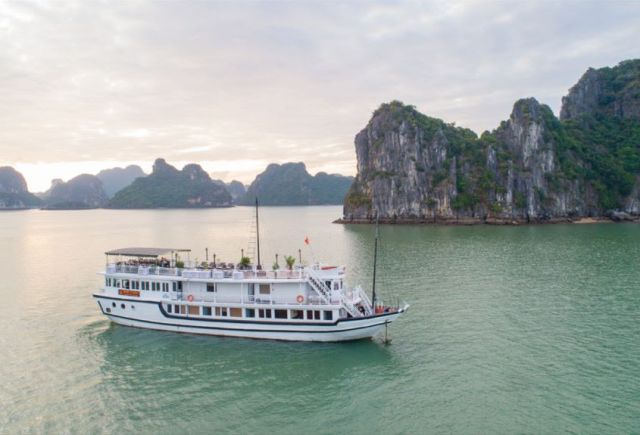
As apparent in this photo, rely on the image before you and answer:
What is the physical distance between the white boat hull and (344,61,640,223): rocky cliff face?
101 m

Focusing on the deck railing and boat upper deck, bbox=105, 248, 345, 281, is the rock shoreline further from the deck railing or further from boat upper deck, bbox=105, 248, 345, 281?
the deck railing

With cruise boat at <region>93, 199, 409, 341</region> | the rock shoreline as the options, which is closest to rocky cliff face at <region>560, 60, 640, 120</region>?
the rock shoreline

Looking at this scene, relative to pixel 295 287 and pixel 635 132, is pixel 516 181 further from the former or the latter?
pixel 295 287

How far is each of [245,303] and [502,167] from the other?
120m

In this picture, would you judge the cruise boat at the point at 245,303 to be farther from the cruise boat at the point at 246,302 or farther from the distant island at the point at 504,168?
the distant island at the point at 504,168

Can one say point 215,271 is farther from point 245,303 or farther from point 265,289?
point 265,289

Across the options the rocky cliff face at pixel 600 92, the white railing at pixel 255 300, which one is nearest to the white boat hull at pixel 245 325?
the white railing at pixel 255 300

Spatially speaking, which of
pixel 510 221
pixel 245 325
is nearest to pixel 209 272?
pixel 245 325

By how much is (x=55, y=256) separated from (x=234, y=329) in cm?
5444

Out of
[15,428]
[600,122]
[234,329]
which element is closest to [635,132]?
[600,122]

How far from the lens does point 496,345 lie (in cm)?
2686

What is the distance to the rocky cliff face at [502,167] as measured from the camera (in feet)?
406

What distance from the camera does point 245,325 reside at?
91.9 feet

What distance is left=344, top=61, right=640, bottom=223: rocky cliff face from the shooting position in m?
124
